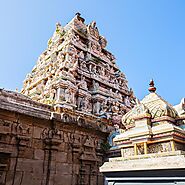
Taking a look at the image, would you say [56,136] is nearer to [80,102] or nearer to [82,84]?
[80,102]

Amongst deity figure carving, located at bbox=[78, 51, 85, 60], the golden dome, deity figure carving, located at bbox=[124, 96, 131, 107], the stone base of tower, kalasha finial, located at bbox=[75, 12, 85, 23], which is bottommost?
the stone base of tower

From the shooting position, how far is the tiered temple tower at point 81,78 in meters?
16.5

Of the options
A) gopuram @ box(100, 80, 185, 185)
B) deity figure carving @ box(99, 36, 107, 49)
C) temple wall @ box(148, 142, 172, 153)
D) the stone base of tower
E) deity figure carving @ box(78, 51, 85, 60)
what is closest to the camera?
the stone base of tower

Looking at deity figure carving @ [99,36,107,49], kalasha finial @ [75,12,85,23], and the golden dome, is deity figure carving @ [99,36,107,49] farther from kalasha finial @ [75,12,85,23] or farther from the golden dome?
the golden dome

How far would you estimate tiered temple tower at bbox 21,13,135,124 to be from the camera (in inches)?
648

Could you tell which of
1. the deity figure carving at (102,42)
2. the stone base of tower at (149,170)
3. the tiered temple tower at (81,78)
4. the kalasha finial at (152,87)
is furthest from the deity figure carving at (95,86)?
the stone base of tower at (149,170)

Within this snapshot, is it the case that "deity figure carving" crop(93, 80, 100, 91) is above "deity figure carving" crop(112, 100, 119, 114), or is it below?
above

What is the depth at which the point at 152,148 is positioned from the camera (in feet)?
12.7

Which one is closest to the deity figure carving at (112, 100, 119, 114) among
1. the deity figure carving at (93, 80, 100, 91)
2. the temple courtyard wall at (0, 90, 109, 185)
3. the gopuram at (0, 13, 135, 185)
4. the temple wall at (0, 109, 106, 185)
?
the gopuram at (0, 13, 135, 185)

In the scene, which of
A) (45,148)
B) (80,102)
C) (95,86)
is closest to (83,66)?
(95,86)

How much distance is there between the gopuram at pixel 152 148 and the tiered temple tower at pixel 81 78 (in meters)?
9.66

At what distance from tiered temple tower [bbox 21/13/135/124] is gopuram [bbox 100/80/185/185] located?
9656 mm

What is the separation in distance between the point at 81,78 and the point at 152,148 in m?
15.1

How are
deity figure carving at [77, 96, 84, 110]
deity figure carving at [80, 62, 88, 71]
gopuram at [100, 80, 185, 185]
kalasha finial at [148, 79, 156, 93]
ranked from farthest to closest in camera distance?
deity figure carving at [80, 62, 88, 71], deity figure carving at [77, 96, 84, 110], kalasha finial at [148, 79, 156, 93], gopuram at [100, 80, 185, 185]
